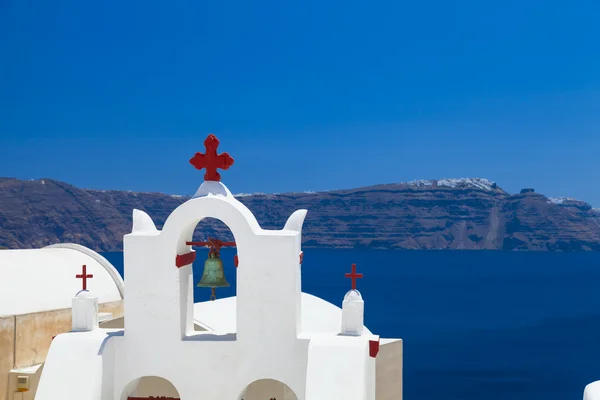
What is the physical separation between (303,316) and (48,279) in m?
6.63

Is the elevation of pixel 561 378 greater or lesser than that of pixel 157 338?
lesser

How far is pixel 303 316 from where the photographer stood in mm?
19047

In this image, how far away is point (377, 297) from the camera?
389 feet

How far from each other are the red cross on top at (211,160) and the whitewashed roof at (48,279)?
15.0ft

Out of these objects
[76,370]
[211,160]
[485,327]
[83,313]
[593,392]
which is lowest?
[485,327]

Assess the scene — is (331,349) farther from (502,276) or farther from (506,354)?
(502,276)

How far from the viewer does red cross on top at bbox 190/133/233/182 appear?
11.1 m

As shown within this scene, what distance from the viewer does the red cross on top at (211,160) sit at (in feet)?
36.5

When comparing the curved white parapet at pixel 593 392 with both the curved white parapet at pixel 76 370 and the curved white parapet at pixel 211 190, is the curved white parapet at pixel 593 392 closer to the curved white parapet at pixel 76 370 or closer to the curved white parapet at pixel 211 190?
the curved white parapet at pixel 211 190

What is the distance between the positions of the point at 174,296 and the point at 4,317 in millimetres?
3760

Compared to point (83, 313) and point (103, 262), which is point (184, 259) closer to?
point (83, 313)

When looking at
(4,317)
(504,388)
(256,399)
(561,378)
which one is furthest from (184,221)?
(561,378)

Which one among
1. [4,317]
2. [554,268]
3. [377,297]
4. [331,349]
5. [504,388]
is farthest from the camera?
[554,268]

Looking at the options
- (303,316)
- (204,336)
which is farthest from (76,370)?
(303,316)
